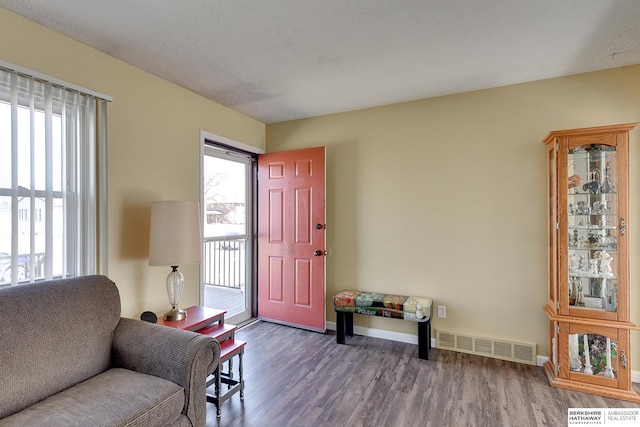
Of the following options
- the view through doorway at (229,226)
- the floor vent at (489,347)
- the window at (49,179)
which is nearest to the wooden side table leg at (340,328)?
the floor vent at (489,347)

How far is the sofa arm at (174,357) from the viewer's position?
5.16 feet

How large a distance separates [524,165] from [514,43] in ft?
3.53

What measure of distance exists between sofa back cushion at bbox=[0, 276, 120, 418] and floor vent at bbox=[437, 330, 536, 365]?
2.74 meters

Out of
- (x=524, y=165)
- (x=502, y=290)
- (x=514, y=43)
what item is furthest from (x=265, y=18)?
(x=502, y=290)

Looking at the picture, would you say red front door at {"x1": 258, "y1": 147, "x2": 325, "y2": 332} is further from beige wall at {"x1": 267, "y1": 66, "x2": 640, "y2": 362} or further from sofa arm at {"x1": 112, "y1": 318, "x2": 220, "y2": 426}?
sofa arm at {"x1": 112, "y1": 318, "x2": 220, "y2": 426}

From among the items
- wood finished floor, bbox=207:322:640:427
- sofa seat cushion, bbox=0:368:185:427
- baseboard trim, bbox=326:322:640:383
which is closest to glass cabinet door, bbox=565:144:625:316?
wood finished floor, bbox=207:322:640:427

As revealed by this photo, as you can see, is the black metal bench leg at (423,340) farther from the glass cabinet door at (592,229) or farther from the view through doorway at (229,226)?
the view through doorway at (229,226)

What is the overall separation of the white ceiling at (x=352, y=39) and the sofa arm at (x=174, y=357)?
183 centimetres

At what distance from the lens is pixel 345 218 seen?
3.50m

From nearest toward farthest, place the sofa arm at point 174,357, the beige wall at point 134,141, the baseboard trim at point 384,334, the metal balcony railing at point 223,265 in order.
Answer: the sofa arm at point 174,357 < the beige wall at point 134,141 < the baseboard trim at point 384,334 < the metal balcony railing at point 223,265

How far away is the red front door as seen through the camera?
11.2ft

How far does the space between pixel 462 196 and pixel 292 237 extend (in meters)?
1.84

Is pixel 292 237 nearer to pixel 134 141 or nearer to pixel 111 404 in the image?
pixel 134 141

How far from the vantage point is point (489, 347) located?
9.22 feet
